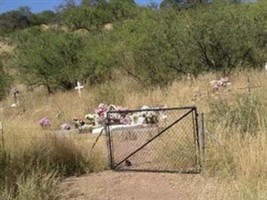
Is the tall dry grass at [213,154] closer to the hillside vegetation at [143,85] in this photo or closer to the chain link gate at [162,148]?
the hillside vegetation at [143,85]

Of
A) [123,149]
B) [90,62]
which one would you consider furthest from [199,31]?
[123,149]

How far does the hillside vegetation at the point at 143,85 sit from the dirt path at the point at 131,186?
0.84 ft

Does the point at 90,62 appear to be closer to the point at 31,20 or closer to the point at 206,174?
the point at 206,174

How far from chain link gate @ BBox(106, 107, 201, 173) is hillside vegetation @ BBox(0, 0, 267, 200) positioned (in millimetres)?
313

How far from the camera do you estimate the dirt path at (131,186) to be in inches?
329

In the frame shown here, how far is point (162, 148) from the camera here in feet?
35.1

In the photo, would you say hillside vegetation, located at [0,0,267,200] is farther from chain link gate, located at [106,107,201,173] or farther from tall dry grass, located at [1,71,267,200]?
chain link gate, located at [106,107,201,173]

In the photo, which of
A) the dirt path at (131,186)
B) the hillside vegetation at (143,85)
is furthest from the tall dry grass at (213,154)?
the dirt path at (131,186)

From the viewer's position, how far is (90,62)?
2636 cm

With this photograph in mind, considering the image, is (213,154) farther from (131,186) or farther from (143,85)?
(143,85)

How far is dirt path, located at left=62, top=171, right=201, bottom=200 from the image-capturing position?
836cm

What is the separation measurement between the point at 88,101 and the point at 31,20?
51.3 m

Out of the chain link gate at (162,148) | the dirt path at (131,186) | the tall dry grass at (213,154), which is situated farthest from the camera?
the chain link gate at (162,148)

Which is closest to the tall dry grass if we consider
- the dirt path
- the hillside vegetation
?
the hillside vegetation
